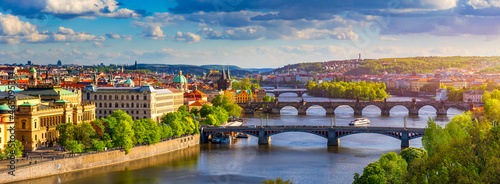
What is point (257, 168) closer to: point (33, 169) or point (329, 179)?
point (329, 179)

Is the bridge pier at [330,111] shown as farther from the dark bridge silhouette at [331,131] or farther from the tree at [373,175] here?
the tree at [373,175]

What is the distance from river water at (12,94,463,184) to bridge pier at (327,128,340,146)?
1.64ft

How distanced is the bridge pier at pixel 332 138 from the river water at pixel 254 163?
1.64ft

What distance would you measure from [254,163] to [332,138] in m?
9.84

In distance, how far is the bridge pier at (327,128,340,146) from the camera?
4914 cm

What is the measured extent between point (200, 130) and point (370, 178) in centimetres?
2642

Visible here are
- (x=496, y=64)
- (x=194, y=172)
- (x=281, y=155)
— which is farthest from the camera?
(x=496, y=64)

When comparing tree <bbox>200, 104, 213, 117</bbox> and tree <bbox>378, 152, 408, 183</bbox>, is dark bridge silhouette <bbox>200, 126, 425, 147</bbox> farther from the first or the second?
tree <bbox>378, 152, 408, 183</bbox>

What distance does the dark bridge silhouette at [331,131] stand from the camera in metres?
48.7

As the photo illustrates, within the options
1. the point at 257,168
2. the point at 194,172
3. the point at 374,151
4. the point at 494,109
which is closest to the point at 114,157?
the point at 194,172

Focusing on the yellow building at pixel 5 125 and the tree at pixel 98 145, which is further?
the tree at pixel 98 145

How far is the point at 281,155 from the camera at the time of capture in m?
44.2

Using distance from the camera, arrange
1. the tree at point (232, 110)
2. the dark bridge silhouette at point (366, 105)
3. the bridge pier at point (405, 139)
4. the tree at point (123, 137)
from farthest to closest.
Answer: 1. the dark bridge silhouette at point (366, 105)
2. the tree at point (232, 110)
3. the bridge pier at point (405, 139)
4. the tree at point (123, 137)

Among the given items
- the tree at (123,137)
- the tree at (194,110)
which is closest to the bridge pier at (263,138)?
the tree at (123,137)
